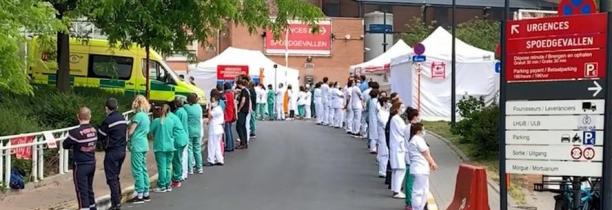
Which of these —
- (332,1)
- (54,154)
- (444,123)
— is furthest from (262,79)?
(332,1)

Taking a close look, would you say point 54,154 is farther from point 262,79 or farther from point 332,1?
point 332,1

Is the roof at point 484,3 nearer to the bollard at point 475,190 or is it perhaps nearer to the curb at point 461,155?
the curb at point 461,155

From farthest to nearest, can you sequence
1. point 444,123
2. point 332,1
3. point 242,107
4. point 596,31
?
1. point 332,1
2. point 444,123
3. point 242,107
4. point 596,31

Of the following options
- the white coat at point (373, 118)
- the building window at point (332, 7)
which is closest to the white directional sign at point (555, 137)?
the white coat at point (373, 118)

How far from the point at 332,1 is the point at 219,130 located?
48228 mm

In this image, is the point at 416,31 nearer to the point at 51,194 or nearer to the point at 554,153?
the point at 51,194

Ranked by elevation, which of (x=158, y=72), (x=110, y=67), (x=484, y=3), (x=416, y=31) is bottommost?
(x=158, y=72)

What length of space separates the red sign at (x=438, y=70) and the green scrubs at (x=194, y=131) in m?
14.6

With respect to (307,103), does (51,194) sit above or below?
below

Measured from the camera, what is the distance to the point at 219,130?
16594 millimetres

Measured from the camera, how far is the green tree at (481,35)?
4856 centimetres

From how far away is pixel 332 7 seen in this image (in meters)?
63.9

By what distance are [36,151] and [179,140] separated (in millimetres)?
2256

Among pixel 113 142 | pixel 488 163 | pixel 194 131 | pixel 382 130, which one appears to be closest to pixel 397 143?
pixel 382 130
